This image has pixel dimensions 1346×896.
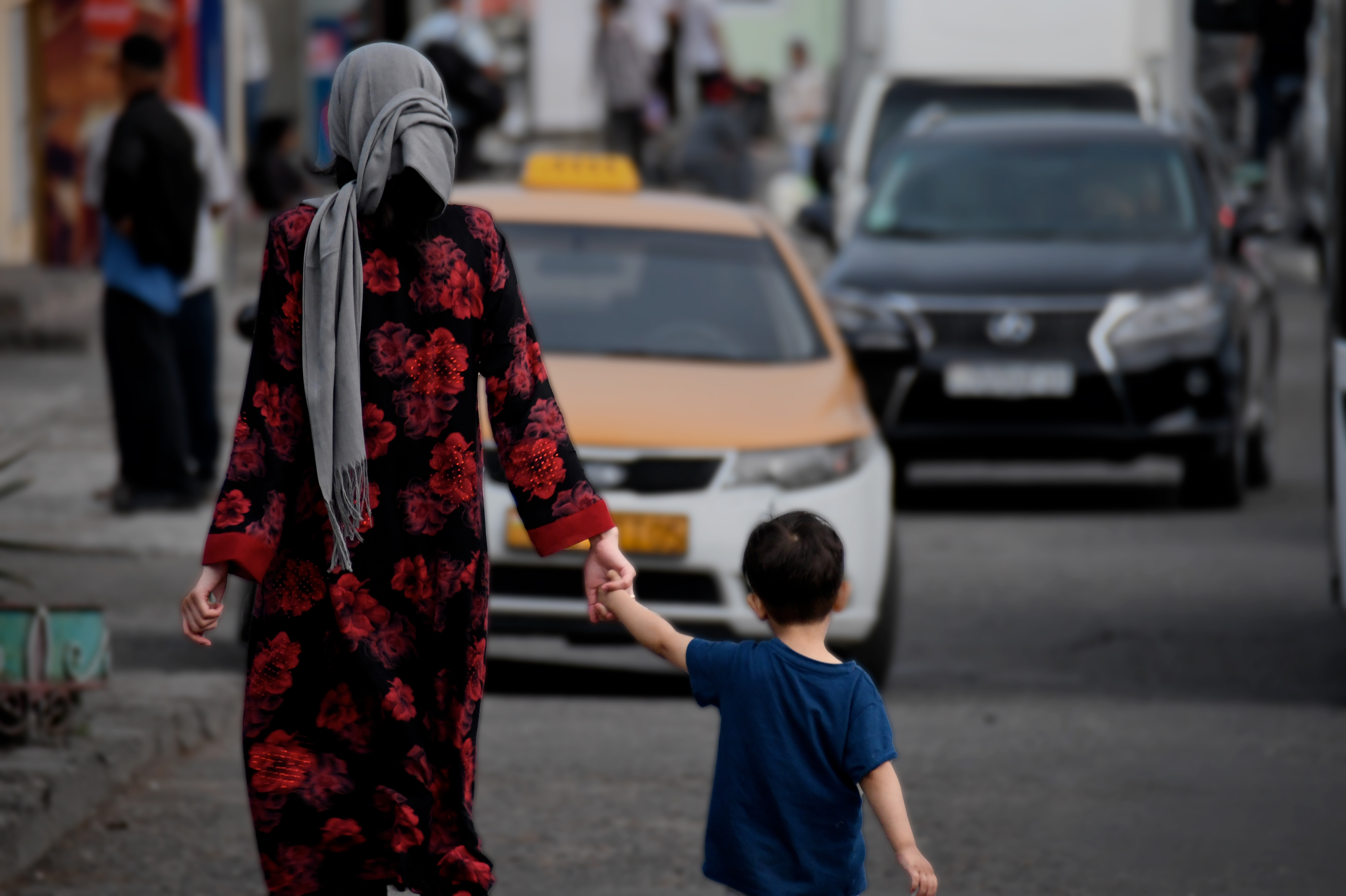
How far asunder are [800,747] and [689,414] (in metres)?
3.98

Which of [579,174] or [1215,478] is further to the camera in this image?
[1215,478]

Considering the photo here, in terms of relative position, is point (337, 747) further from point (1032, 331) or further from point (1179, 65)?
point (1179, 65)

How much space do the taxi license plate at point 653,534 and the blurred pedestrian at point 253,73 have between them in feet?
50.5

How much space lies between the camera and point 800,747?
364 centimetres

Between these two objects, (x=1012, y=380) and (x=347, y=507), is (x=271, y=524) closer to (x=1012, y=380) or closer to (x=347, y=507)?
(x=347, y=507)

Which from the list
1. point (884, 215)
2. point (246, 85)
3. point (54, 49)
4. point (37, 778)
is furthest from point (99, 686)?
point (246, 85)

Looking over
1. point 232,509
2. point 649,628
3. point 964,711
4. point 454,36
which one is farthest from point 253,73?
point 649,628

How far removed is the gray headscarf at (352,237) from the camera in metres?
3.75

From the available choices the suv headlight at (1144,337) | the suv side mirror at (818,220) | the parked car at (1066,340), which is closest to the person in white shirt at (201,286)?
the parked car at (1066,340)

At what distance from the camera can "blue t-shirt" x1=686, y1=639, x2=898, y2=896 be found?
3.62m

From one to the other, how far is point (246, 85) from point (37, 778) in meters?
18.5

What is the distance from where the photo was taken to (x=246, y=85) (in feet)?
76.7

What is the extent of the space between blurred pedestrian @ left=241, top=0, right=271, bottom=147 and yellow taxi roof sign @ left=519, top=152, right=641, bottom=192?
13.1 meters

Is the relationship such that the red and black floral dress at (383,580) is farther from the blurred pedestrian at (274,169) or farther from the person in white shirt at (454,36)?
the blurred pedestrian at (274,169)
